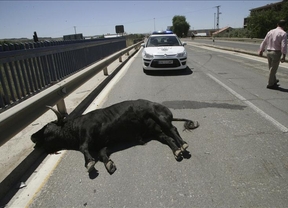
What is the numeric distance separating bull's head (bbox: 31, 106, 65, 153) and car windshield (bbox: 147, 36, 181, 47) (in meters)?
8.08

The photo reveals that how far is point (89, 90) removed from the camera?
271 inches

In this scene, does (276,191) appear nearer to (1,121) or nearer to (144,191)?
(144,191)

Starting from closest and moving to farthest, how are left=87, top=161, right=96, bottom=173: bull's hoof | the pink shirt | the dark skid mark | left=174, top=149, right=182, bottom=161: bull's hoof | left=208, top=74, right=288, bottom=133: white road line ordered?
1. left=87, top=161, right=96, bottom=173: bull's hoof
2. left=174, top=149, right=182, bottom=161: bull's hoof
3. left=208, top=74, right=288, bottom=133: white road line
4. the dark skid mark
5. the pink shirt

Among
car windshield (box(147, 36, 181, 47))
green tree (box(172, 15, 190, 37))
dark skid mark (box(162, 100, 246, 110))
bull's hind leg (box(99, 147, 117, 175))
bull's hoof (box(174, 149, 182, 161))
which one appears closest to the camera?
bull's hind leg (box(99, 147, 117, 175))

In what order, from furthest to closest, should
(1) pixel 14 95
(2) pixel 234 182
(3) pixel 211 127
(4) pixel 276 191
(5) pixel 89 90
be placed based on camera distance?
(5) pixel 89 90 → (1) pixel 14 95 → (3) pixel 211 127 → (2) pixel 234 182 → (4) pixel 276 191

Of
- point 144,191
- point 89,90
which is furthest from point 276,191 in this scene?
point 89,90

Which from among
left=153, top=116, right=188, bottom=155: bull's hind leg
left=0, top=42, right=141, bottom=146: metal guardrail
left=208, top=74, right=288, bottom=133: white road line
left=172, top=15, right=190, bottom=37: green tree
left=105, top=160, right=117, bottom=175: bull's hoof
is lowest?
left=208, top=74, right=288, bottom=133: white road line

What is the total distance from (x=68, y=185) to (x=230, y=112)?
3.55 meters

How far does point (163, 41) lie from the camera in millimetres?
10734

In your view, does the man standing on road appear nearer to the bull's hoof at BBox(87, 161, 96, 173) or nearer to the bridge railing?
the bull's hoof at BBox(87, 161, 96, 173)

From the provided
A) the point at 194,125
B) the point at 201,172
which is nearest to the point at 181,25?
the point at 194,125

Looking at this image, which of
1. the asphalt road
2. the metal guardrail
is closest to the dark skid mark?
the asphalt road

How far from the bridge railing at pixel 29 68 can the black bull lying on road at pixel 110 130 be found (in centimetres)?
131

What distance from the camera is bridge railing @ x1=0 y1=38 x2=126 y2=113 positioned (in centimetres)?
392
